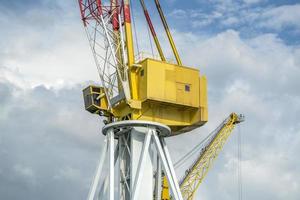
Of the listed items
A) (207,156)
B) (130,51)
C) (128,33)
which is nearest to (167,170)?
(130,51)

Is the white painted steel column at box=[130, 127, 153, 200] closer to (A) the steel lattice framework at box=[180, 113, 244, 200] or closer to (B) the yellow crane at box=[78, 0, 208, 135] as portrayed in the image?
(B) the yellow crane at box=[78, 0, 208, 135]

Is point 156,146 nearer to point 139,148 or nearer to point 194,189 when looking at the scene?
point 139,148

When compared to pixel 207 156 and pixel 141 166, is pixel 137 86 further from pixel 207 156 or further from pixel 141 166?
pixel 207 156

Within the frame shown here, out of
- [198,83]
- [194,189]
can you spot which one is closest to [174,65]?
[198,83]

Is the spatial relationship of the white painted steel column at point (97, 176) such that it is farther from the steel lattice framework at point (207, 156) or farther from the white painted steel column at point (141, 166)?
the steel lattice framework at point (207, 156)

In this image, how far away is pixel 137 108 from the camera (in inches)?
2255

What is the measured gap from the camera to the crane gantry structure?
187 feet

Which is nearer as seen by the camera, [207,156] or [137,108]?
[137,108]

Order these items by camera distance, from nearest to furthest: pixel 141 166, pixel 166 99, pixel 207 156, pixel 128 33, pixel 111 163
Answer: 1. pixel 141 166
2. pixel 111 163
3. pixel 166 99
4. pixel 128 33
5. pixel 207 156

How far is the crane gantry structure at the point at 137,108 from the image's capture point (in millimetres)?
57000

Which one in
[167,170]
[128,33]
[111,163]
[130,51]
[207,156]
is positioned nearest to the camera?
[111,163]

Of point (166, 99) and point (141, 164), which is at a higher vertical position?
point (166, 99)

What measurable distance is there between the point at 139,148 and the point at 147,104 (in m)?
3.98

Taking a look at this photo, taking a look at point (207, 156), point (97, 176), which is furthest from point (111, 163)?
point (207, 156)
